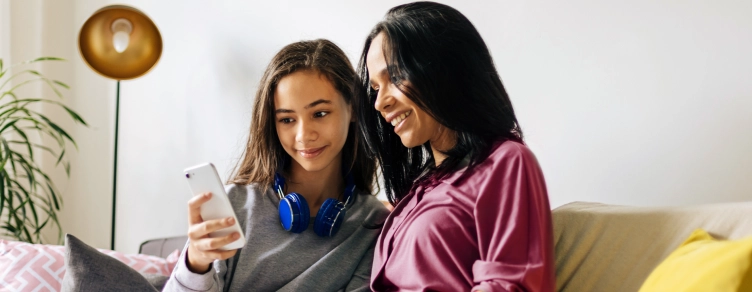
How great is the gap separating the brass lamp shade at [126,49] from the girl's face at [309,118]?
1147 mm

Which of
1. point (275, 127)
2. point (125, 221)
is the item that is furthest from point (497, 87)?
point (125, 221)

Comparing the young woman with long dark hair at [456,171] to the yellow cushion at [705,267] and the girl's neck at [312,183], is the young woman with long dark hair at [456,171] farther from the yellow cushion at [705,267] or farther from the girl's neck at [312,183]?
the girl's neck at [312,183]

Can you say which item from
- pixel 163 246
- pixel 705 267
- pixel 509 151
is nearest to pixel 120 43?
pixel 163 246

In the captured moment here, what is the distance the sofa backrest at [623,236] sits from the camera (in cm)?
119

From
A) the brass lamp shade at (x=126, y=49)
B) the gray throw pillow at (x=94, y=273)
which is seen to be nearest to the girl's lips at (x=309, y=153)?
the gray throw pillow at (x=94, y=273)

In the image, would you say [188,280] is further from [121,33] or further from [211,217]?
[121,33]

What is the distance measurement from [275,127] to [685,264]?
3.16 feet

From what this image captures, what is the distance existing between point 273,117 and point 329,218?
273mm

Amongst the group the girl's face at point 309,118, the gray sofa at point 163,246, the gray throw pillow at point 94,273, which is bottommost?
the gray sofa at point 163,246

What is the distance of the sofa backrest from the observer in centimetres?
119

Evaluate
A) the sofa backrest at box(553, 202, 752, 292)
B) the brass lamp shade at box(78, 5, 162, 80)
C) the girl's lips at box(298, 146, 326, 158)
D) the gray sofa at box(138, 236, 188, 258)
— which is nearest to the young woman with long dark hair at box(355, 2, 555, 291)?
the sofa backrest at box(553, 202, 752, 292)

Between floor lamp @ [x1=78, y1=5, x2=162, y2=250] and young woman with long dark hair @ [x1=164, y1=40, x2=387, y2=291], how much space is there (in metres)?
1.07

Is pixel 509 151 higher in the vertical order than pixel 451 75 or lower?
lower

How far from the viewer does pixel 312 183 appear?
176cm
